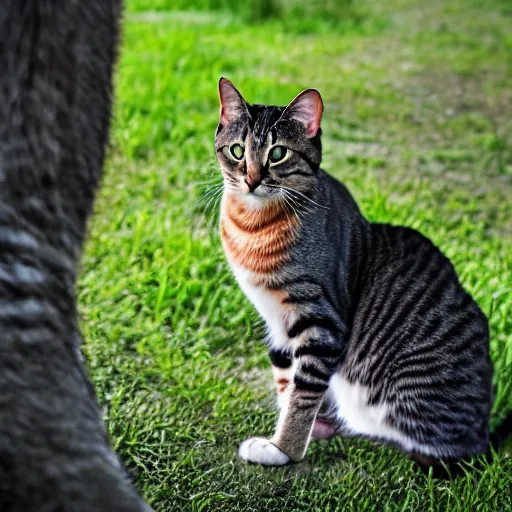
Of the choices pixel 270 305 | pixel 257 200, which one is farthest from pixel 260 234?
pixel 270 305

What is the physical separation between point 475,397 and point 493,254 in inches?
59.5

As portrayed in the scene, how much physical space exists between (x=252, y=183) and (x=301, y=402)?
833mm

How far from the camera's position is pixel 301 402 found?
2.85 meters

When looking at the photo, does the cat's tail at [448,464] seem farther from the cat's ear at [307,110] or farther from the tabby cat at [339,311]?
the cat's ear at [307,110]

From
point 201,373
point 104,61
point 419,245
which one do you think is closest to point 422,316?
point 419,245

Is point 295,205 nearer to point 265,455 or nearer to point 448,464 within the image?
point 265,455

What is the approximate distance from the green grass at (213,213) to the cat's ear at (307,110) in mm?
778

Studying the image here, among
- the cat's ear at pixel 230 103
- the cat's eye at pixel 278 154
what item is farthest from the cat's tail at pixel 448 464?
the cat's ear at pixel 230 103

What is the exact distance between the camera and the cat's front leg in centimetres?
281

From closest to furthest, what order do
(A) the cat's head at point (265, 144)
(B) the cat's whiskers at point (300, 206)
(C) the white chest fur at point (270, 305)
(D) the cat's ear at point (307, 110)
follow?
(D) the cat's ear at point (307, 110) → (A) the cat's head at point (265, 144) → (B) the cat's whiskers at point (300, 206) → (C) the white chest fur at point (270, 305)

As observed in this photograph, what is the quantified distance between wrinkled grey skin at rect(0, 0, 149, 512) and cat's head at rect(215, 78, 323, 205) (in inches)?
28.5

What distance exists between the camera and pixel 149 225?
4469 mm

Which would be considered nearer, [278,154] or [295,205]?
[278,154]

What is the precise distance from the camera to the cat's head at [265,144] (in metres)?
2.63
